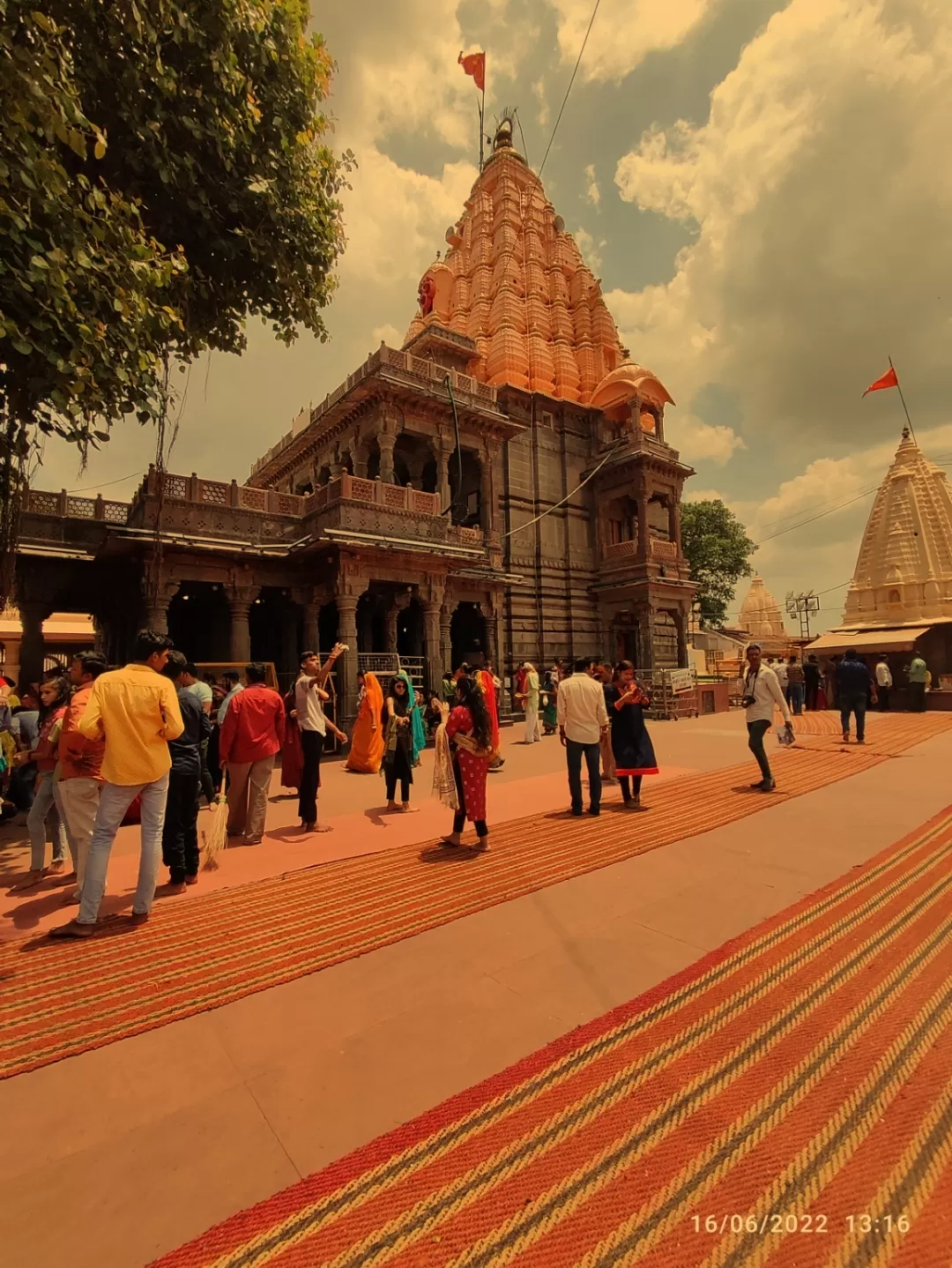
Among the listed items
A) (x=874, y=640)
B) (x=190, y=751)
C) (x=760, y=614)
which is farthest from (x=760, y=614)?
→ (x=190, y=751)

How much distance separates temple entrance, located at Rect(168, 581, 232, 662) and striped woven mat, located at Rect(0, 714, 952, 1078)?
12.4 metres

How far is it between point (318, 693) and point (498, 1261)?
197 inches

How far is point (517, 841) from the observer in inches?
208

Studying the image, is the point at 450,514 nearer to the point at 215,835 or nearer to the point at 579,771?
the point at 579,771

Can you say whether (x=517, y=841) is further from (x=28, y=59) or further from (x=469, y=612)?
(x=469, y=612)

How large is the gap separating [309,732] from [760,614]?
6419 cm

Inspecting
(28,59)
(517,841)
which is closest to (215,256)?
(28,59)

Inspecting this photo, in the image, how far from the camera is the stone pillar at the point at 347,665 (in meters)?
11.9

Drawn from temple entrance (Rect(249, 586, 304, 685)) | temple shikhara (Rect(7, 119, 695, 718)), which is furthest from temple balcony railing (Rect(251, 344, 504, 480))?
temple entrance (Rect(249, 586, 304, 685))

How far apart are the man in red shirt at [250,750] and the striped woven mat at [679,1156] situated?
150 inches

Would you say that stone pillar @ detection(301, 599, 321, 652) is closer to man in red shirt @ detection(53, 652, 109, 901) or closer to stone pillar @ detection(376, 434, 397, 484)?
stone pillar @ detection(376, 434, 397, 484)

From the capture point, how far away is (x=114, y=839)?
3.66 m

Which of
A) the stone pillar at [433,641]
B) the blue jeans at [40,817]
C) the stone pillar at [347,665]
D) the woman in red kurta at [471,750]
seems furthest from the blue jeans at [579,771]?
the stone pillar at [433,641]

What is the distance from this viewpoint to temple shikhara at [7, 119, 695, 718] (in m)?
12.3
